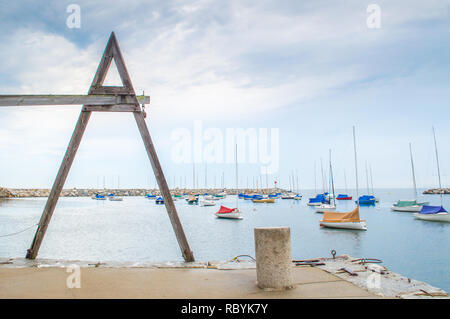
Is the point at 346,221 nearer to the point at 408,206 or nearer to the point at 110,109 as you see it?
the point at 110,109

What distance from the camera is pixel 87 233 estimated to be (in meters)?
37.5

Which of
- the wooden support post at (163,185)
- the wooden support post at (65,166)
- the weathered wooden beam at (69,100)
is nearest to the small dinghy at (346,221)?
the wooden support post at (163,185)

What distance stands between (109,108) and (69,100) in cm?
85

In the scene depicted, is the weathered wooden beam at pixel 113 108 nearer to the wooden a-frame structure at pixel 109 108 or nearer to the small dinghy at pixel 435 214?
the wooden a-frame structure at pixel 109 108

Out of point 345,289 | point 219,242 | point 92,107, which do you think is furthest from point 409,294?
point 219,242

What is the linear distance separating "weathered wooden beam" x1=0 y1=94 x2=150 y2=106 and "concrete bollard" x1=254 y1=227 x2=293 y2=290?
444 cm

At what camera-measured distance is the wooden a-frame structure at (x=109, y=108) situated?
291 inches

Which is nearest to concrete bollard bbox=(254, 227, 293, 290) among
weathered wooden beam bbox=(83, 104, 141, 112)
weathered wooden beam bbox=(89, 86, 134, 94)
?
weathered wooden beam bbox=(83, 104, 141, 112)

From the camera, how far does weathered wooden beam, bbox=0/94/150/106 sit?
7051 millimetres

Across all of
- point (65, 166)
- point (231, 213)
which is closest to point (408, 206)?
point (231, 213)

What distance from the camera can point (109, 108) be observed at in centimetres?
767

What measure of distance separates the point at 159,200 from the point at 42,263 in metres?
96.6

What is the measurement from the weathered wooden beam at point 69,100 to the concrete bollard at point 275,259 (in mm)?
4439
